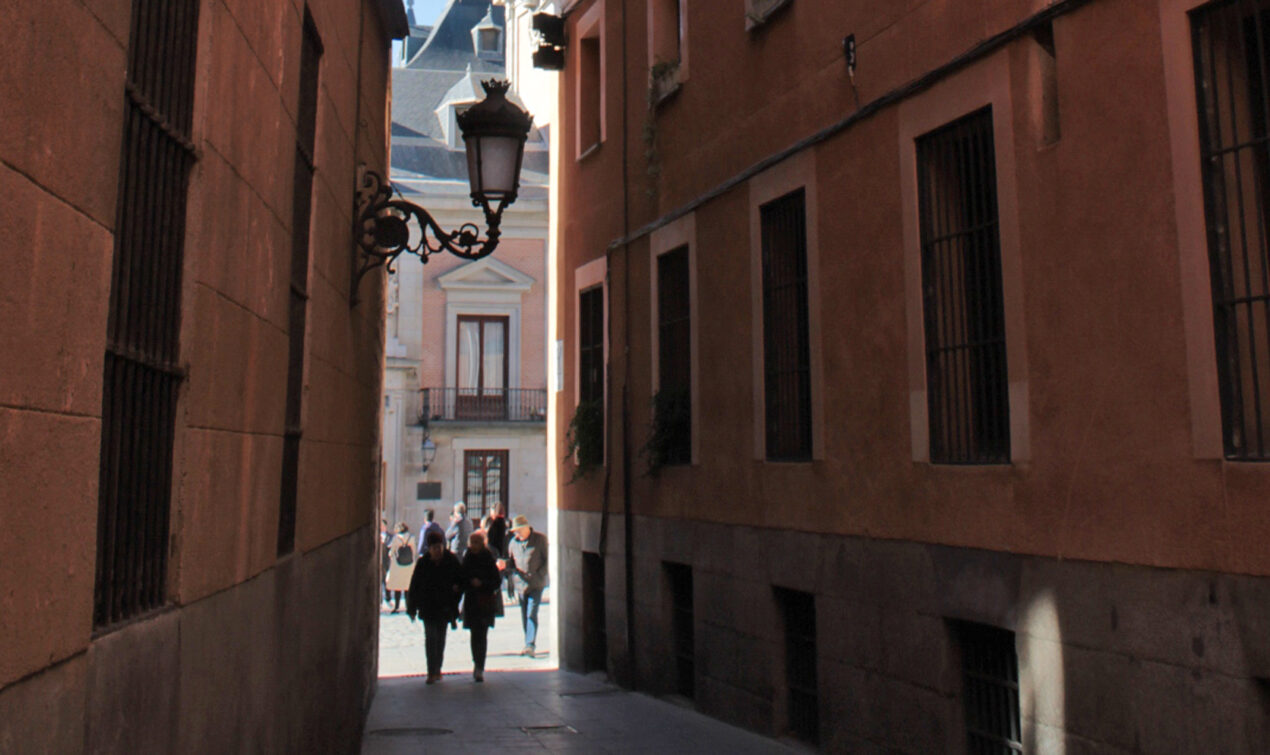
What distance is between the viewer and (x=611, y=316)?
14273 millimetres

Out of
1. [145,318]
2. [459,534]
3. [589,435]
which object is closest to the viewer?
[145,318]

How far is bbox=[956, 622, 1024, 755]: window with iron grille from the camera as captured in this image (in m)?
7.26

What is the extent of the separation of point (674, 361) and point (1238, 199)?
24.1 ft

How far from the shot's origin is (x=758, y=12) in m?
10.5

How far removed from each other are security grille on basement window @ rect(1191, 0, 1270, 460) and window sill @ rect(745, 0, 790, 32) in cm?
483

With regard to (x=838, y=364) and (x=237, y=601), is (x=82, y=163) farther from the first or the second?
(x=838, y=364)

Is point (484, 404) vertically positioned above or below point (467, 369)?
below

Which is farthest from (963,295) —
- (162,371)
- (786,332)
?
(162,371)

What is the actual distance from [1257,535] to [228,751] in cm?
425

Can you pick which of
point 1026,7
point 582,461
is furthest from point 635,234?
point 1026,7

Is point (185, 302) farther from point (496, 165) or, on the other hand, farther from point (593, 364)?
point (593, 364)

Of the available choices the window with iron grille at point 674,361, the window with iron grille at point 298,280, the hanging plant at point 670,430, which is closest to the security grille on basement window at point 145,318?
the window with iron grille at point 298,280

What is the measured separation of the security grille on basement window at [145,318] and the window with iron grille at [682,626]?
29.0 ft

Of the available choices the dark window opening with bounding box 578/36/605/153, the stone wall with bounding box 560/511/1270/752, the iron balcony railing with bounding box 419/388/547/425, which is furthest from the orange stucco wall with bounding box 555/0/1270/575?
the iron balcony railing with bounding box 419/388/547/425
